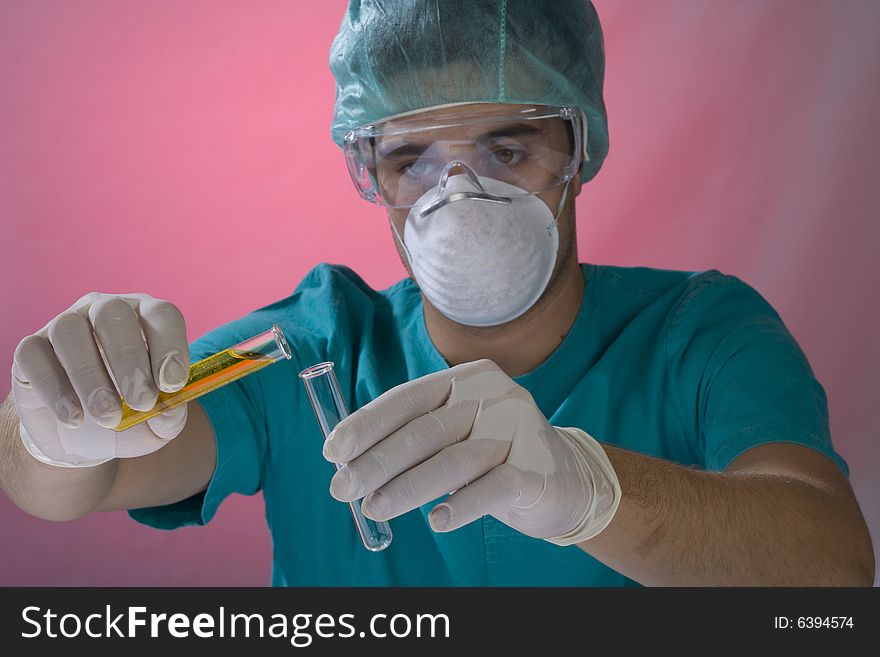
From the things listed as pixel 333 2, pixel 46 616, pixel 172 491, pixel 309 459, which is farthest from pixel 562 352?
pixel 333 2

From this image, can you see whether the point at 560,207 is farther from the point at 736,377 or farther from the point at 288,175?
the point at 288,175

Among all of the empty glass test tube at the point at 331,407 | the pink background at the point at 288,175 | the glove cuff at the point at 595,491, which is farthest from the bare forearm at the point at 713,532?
the pink background at the point at 288,175

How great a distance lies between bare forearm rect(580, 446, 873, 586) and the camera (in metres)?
1.26

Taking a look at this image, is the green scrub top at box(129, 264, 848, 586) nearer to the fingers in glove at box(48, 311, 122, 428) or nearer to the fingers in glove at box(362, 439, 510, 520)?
the fingers in glove at box(48, 311, 122, 428)

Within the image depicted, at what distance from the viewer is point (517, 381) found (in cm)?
175

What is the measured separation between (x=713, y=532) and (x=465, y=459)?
0.35 m

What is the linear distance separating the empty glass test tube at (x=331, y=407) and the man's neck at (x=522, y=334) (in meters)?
0.55

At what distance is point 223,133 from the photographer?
265 centimetres

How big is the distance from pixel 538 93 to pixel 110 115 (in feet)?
4.49

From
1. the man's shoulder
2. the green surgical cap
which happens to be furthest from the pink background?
the green surgical cap

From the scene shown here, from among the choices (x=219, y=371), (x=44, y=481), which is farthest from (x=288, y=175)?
(x=219, y=371)

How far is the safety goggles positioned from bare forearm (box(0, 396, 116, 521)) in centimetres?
69

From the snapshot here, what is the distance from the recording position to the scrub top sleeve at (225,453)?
164 cm

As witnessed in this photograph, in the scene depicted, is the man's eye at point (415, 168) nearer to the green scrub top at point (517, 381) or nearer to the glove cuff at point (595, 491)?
the green scrub top at point (517, 381)
